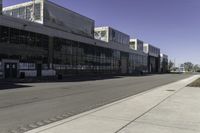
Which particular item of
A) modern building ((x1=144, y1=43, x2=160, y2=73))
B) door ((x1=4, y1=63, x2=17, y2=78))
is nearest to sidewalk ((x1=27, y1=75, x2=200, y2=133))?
door ((x1=4, y1=63, x2=17, y2=78))

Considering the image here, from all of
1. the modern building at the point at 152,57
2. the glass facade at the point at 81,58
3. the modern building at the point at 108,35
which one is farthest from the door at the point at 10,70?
the modern building at the point at 152,57

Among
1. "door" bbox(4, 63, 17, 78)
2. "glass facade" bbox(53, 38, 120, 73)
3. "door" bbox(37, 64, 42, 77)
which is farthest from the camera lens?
"glass facade" bbox(53, 38, 120, 73)

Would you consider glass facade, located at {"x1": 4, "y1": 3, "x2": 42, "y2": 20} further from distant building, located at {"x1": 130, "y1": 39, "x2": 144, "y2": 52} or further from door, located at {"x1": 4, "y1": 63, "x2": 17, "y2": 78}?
distant building, located at {"x1": 130, "y1": 39, "x2": 144, "y2": 52}

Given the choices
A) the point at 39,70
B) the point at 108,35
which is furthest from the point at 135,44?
the point at 39,70

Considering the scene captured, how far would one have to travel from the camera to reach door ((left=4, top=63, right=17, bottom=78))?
1522 inches

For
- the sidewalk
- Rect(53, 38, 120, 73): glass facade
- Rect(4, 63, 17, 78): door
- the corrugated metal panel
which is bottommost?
the sidewalk

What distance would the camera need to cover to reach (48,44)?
48.3 m

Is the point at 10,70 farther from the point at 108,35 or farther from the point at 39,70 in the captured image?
the point at 108,35

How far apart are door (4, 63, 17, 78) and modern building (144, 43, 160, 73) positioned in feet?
285

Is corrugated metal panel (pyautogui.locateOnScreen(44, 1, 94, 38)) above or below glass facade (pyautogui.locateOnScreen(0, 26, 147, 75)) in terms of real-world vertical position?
above

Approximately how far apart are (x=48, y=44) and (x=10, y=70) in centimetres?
1074

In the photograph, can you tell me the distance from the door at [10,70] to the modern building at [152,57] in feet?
285

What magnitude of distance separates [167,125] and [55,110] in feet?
14.8

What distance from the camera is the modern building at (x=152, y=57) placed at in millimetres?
122625
